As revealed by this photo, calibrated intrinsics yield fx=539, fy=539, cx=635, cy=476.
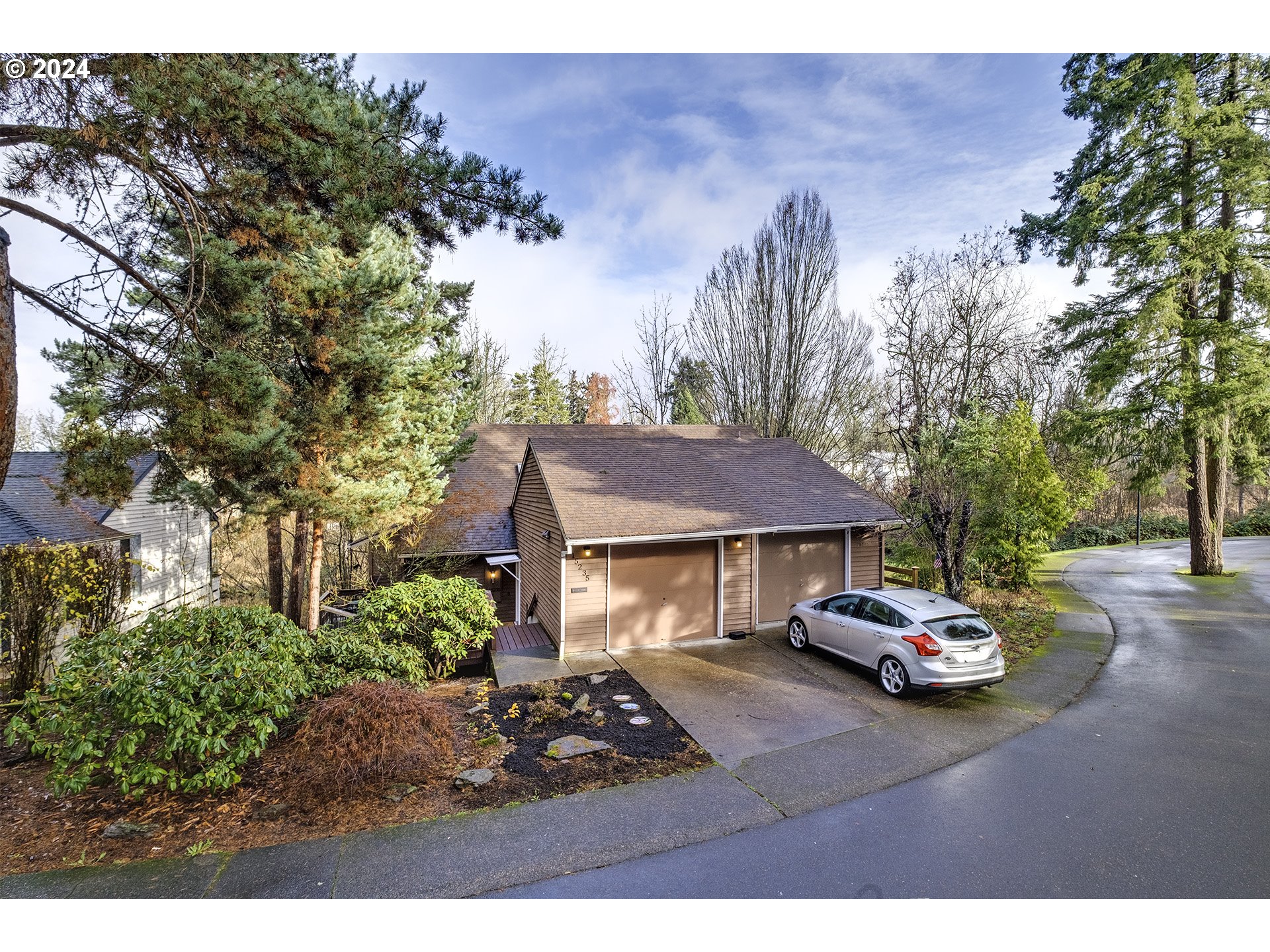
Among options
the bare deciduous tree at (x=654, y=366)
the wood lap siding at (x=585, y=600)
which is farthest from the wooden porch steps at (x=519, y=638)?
the bare deciduous tree at (x=654, y=366)

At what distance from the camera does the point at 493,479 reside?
16469 mm

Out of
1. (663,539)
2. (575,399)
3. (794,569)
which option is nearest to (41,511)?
(663,539)

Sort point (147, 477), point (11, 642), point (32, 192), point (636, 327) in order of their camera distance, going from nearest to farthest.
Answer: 1. point (32, 192)
2. point (11, 642)
3. point (147, 477)
4. point (636, 327)

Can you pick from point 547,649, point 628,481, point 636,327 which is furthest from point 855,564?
point 636,327

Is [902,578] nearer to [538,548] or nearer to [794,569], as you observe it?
[794,569]

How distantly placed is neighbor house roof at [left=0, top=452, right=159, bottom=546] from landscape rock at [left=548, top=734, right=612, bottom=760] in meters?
11.1

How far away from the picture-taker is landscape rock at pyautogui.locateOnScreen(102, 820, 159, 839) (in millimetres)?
4648

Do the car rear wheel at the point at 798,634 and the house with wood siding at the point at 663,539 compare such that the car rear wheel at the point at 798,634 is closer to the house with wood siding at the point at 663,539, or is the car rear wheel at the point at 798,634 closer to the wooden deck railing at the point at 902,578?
the house with wood siding at the point at 663,539

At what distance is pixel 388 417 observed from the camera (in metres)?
9.51

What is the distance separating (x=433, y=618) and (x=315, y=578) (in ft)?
10.6

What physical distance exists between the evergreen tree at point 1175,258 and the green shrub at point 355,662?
18249mm

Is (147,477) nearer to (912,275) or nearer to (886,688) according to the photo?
(886,688)

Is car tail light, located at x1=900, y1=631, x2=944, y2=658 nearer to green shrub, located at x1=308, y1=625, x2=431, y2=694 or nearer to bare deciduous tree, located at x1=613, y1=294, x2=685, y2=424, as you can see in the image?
green shrub, located at x1=308, y1=625, x2=431, y2=694

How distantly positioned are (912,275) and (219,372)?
2192 centimetres
